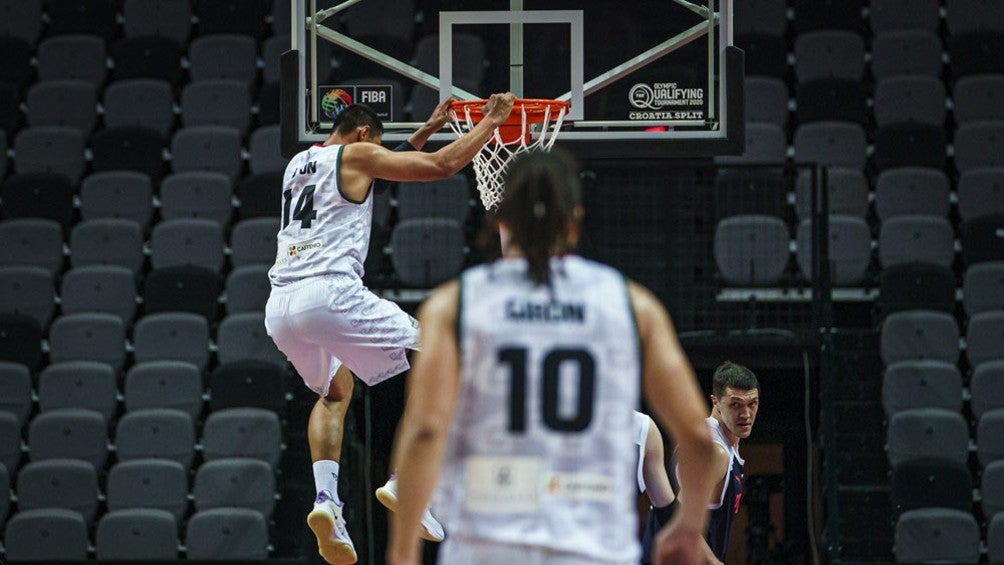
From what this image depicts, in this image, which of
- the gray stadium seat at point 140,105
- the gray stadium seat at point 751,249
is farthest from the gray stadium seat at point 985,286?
the gray stadium seat at point 140,105

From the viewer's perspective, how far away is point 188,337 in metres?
12.9

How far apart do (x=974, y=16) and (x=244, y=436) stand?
7857mm

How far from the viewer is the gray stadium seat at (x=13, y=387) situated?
12820 mm

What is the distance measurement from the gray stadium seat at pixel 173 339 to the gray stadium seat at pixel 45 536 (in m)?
1.62

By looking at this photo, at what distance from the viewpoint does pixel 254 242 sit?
13.3 meters

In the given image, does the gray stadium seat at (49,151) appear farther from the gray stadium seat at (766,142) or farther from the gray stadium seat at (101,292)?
the gray stadium seat at (766,142)

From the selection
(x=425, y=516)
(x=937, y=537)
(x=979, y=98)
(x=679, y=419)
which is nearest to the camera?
(x=679, y=419)

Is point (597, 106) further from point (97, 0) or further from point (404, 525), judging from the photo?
point (97, 0)

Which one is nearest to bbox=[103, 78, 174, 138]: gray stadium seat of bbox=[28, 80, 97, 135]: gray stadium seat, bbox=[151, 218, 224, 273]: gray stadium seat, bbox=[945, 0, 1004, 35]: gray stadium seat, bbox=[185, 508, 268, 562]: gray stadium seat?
bbox=[28, 80, 97, 135]: gray stadium seat

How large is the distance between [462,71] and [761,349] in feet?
10.1

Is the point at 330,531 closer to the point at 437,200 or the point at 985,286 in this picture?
the point at 437,200

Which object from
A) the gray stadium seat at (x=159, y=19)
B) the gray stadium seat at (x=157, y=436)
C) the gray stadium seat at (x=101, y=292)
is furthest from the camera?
the gray stadium seat at (x=159, y=19)

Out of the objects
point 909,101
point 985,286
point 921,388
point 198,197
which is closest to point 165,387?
point 198,197

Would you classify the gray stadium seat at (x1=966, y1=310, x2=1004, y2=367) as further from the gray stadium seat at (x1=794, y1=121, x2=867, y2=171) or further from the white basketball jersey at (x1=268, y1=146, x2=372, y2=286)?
the white basketball jersey at (x1=268, y1=146, x2=372, y2=286)
